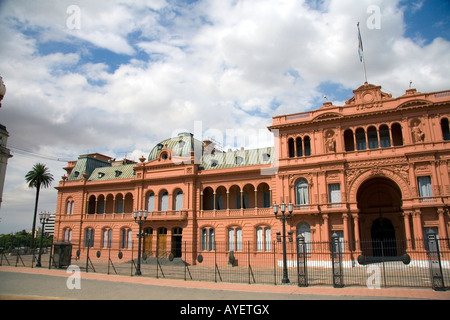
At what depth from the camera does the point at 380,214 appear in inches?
1483

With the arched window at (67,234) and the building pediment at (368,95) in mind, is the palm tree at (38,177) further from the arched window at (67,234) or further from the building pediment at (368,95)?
the building pediment at (368,95)

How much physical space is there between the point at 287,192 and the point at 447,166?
14.8 meters

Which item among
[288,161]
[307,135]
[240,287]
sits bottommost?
[240,287]

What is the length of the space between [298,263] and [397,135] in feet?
71.9

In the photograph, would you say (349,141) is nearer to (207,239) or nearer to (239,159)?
(239,159)

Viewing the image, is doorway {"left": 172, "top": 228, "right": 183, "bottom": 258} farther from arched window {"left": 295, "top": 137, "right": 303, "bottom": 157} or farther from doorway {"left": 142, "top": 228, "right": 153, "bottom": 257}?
arched window {"left": 295, "top": 137, "right": 303, "bottom": 157}

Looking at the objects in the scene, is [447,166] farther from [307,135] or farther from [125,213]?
[125,213]

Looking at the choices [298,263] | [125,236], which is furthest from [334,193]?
[125,236]

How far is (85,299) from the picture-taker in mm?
15992

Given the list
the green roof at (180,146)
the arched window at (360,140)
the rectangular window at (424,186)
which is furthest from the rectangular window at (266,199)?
the rectangular window at (424,186)

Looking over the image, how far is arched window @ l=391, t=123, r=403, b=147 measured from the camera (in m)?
35.1

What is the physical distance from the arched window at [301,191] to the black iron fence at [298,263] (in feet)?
14.6

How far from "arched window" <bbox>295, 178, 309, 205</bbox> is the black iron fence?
4450 millimetres
